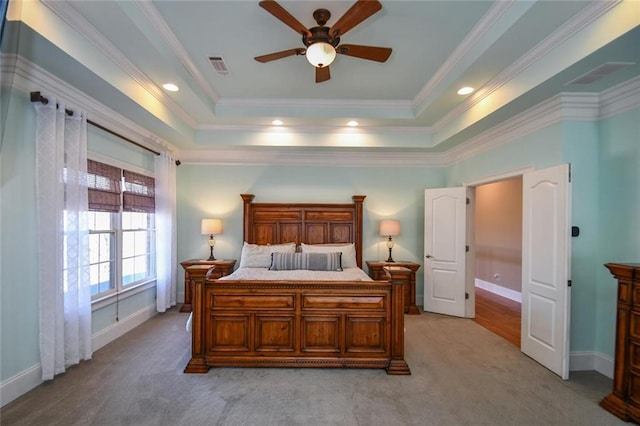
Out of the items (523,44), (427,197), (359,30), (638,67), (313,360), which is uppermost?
(359,30)

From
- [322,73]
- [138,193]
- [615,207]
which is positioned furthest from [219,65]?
[615,207]

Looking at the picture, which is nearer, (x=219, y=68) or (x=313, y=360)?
(x=313, y=360)

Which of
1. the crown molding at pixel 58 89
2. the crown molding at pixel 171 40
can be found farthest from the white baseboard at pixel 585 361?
the crown molding at pixel 58 89

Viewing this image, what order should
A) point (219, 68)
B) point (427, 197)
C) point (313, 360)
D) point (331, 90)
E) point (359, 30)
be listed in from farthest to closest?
1. point (427, 197)
2. point (331, 90)
3. point (219, 68)
4. point (313, 360)
5. point (359, 30)

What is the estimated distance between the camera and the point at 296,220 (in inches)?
197

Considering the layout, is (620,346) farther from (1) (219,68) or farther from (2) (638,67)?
(1) (219,68)

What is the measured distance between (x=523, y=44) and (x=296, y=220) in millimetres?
3662

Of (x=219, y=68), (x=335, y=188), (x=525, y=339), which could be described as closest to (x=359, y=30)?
(x=219, y=68)

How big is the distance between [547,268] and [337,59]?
299cm

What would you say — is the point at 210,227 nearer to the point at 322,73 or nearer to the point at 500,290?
the point at 322,73

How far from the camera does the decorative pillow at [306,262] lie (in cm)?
424

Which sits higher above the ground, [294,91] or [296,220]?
[294,91]

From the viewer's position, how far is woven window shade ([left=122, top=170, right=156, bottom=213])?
3.82 m

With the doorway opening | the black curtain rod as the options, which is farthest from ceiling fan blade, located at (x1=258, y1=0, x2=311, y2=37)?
the doorway opening
